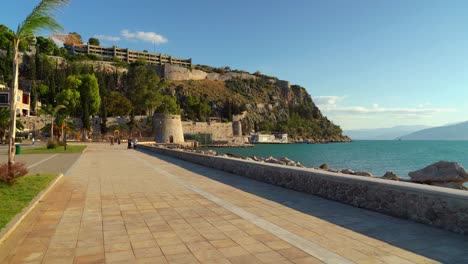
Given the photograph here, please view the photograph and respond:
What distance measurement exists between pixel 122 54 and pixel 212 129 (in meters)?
73.8

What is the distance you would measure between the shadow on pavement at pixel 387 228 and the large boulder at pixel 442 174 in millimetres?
6691

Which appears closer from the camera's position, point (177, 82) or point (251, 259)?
point (251, 259)

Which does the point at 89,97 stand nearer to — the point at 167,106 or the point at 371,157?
the point at 167,106

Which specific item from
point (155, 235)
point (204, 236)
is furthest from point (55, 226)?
point (204, 236)

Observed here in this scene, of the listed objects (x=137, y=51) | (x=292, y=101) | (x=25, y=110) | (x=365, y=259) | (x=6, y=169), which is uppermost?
(x=137, y=51)

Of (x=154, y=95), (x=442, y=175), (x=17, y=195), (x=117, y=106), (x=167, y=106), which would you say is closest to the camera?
(x=17, y=195)

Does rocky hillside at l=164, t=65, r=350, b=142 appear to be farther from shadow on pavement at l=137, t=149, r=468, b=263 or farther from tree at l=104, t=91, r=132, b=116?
shadow on pavement at l=137, t=149, r=468, b=263

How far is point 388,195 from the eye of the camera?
6336mm

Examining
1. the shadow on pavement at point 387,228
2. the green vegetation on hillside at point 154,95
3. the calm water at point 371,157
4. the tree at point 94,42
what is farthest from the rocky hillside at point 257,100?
the shadow on pavement at point 387,228

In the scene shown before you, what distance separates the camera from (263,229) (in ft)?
17.8

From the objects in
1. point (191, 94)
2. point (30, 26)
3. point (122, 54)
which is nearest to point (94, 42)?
point (122, 54)

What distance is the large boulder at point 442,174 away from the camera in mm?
12336

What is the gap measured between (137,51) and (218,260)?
6323 inches

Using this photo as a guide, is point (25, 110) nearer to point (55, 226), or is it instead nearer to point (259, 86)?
point (55, 226)
